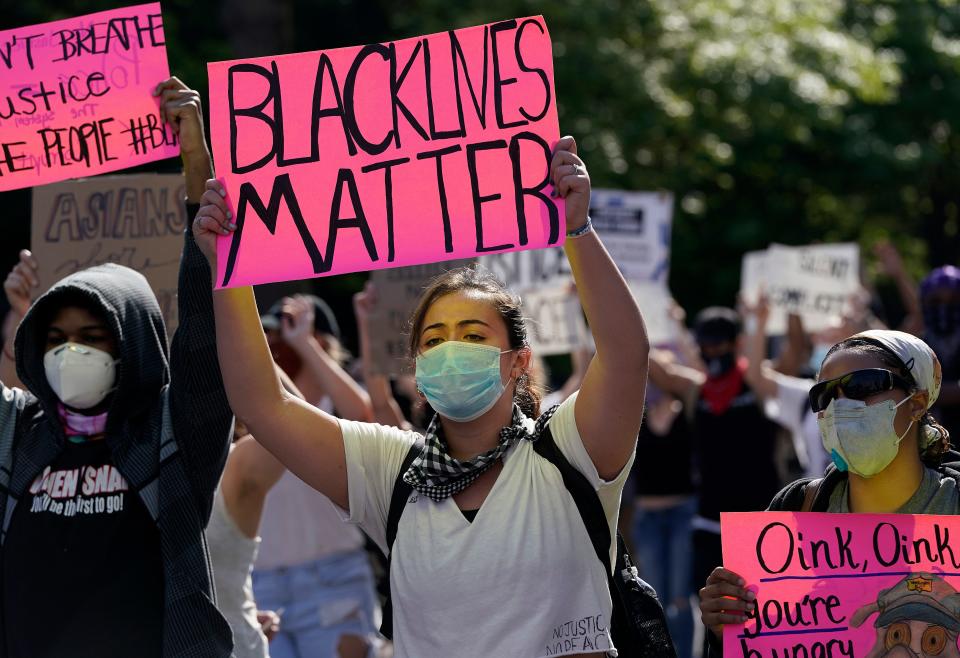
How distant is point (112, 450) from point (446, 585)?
104cm

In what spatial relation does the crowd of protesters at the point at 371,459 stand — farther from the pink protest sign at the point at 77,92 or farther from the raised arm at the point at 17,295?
the pink protest sign at the point at 77,92

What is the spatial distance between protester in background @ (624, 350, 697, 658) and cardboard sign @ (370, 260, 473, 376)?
2251mm

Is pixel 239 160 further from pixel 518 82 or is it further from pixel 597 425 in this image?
pixel 597 425

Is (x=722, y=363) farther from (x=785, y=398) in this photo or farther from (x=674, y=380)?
(x=785, y=398)

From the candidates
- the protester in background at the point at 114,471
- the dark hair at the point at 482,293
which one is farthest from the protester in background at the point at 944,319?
the protester in background at the point at 114,471

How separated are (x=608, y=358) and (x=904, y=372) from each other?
2.49ft

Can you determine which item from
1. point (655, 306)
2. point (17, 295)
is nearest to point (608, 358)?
point (17, 295)

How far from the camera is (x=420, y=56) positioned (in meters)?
3.58

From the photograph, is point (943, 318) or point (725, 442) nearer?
point (943, 318)

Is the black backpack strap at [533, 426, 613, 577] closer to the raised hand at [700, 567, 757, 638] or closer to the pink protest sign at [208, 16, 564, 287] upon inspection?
the raised hand at [700, 567, 757, 638]

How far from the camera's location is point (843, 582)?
333 centimetres

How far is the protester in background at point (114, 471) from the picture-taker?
3564 mm

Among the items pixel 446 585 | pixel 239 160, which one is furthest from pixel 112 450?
pixel 446 585

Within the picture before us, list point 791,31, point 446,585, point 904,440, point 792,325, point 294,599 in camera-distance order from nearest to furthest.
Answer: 1. point 446,585
2. point 904,440
3. point 294,599
4. point 792,325
5. point 791,31
